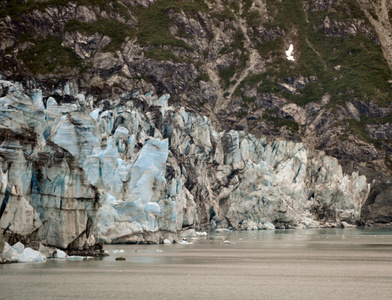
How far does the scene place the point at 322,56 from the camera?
7313 inches

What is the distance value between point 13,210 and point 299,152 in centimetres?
8292

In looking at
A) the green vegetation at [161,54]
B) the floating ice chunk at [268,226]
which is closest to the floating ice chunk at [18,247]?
the floating ice chunk at [268,226]

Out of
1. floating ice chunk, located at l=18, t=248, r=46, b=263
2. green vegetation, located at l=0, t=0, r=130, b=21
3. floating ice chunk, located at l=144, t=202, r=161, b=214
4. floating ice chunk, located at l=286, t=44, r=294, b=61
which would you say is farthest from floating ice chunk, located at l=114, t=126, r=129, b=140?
floating ice chunk, located at l=286, t=44, r=294, b=61

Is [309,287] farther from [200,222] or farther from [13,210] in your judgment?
[200,222]

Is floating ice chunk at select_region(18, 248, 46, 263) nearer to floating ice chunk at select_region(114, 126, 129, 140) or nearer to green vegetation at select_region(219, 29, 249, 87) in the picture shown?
floating ice chunk at select_region(114, 126, 129, 140)

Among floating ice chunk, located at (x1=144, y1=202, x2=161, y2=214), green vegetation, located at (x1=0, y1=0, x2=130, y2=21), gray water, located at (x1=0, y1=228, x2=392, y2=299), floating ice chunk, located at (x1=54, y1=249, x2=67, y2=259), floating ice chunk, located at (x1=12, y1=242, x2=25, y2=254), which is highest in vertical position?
green vegetation, located at (x1=0, y1=0, x2=130, y2=21)

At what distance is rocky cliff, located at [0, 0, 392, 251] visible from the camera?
41750 mm

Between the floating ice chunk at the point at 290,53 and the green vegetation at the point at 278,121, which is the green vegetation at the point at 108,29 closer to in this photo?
the green vegetation at the point at 278,121

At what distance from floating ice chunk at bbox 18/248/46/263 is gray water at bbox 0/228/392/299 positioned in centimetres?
82

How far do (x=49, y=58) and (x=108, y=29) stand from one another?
19.9m

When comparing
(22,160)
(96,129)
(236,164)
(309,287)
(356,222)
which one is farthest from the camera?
(356,222)

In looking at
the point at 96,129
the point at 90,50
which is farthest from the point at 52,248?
the point at 90,50

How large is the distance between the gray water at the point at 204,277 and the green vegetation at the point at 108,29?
11782cm

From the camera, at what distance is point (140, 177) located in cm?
6088
